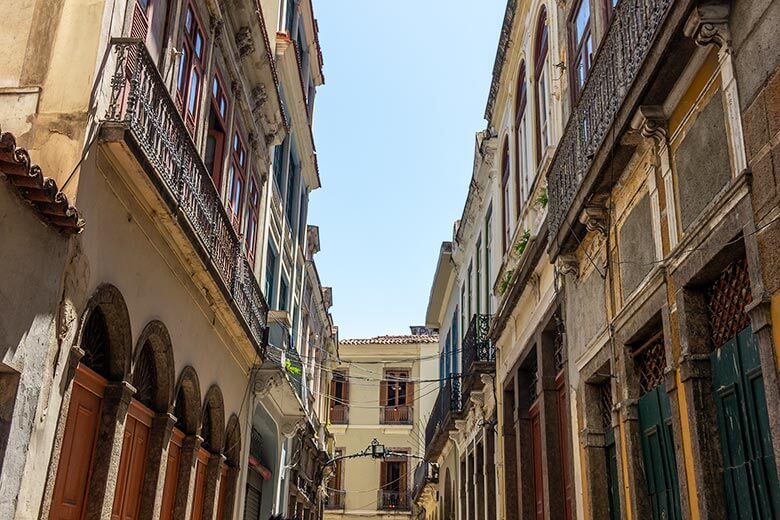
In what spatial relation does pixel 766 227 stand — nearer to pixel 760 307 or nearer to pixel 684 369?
pixel 760 307

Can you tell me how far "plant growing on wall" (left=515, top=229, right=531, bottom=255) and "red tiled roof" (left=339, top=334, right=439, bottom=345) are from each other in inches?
1124

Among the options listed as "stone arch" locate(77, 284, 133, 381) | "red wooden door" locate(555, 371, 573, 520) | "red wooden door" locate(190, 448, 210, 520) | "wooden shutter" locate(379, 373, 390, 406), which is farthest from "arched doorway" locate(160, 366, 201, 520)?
"wooden shutter" locate(379, 373, 390, 406)

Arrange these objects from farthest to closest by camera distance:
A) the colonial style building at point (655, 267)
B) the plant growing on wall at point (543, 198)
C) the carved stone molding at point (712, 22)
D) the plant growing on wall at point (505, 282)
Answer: the plant growing on wall at point (505, 282) → the plant growing on wall at point (543, 198) → the carved stone molding at point (712, 22) → the colonial style building at point (655, 267)

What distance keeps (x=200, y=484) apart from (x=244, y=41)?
257 inches

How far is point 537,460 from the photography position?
11.6 m

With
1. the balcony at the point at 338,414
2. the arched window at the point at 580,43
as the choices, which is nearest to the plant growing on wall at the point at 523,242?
the arched window at the point at 580,43

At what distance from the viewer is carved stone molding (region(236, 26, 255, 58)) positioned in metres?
12.7

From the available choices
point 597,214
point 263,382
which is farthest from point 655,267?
point 263,382

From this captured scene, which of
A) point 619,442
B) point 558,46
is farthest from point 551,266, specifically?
point 619,442

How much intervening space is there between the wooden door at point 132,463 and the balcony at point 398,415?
103 feet

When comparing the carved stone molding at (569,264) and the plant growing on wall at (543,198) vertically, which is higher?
the plant growing on wall at (543,198)

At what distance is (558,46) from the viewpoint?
10.9m

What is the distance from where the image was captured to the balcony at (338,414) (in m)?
40.4

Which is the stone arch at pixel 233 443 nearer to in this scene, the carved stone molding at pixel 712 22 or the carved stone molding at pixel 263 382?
the carved stone molding at pixel 263 382
